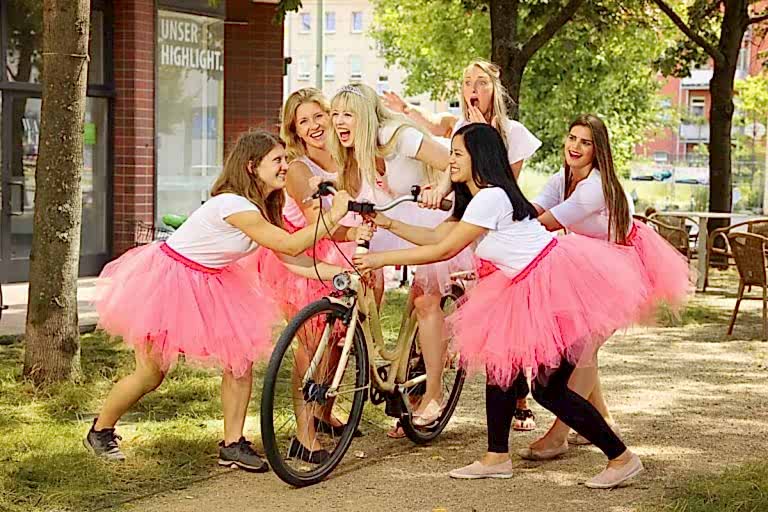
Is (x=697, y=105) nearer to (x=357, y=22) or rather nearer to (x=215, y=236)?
(x=357, y=22)

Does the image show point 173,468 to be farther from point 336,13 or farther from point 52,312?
point 336,13

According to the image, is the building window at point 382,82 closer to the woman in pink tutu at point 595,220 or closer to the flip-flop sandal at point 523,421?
the flip-flop sandal at point 523,421

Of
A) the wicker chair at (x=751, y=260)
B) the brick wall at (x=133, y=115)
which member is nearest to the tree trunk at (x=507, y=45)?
the wicker chair at (x=751, y=260)

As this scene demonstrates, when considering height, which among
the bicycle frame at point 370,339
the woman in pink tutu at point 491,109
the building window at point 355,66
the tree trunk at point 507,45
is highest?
the building window at point 355,66

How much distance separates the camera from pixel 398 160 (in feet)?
22.6

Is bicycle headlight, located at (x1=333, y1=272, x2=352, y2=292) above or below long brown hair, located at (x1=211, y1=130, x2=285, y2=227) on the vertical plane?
below

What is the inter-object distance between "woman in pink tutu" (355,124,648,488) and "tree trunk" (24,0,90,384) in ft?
9.55

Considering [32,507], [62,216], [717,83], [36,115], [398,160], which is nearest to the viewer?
[32,507]

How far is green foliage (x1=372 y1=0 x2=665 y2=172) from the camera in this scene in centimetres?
3862

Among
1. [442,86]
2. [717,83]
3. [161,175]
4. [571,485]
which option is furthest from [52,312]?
[442,86]

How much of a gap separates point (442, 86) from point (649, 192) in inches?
467

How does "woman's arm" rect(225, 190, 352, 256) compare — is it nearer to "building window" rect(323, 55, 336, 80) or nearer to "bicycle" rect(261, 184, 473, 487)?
"bicycle" rect(261, 184, 473, 487)

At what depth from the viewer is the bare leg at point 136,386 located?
6.52 meters

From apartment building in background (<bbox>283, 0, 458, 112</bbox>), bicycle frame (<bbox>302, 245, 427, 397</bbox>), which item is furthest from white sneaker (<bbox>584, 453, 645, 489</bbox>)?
apartment building in background (<bbox>283, 0, 458, 112</bbox>)
